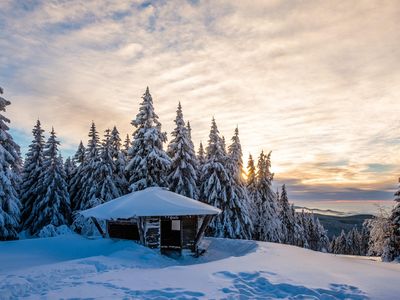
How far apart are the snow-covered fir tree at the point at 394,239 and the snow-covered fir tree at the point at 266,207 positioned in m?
11.9

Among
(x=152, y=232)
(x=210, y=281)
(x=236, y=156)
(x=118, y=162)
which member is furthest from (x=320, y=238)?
(x=210, y=281)

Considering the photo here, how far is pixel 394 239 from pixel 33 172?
38.1 meters

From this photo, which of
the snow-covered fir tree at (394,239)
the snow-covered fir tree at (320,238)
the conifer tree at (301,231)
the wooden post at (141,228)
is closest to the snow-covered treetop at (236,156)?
the snow-covered fir tree at (394,239)

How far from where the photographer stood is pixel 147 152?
28.2 m

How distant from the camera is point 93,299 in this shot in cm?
703

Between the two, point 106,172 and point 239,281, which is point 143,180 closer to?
point 106,172

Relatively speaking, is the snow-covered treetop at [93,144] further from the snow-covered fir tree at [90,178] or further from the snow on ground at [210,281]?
the snow on ground at [210,281]

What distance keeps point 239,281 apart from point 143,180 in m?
19.8

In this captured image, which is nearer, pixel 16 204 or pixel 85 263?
pixel 85 263

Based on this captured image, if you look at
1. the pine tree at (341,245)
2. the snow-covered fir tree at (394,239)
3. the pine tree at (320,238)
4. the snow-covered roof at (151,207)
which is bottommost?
the pine tree at (341,245)

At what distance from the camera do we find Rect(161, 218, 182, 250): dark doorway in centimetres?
2044

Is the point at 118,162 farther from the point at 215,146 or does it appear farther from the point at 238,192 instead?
the point at 238,192

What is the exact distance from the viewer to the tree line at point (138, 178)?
27.8 meters

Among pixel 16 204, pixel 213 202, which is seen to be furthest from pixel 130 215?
pixel 213 202
